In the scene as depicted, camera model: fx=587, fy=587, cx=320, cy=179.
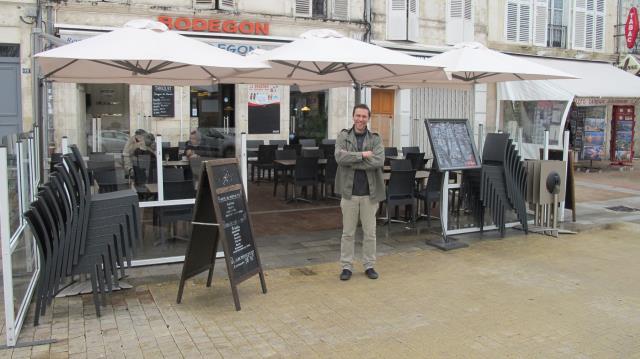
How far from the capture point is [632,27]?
1931 cm

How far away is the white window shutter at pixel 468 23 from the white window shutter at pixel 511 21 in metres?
1.45

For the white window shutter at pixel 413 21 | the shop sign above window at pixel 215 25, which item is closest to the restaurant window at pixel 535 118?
the white window shutter at pixel 413 21

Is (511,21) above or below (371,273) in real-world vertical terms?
above

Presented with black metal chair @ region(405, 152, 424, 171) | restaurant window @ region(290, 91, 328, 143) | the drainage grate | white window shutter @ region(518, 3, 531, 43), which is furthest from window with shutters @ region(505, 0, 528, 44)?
black metal chair @ region(405, 152, 424, 171)

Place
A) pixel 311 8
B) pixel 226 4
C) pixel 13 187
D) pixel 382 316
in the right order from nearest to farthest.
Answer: pixel 13 187, pixel 382 316, pixel 226 4, pixel 311 8

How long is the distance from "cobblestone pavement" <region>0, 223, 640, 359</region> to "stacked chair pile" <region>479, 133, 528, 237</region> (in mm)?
1295

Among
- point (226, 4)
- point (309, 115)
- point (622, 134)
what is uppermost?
point (226, 4)

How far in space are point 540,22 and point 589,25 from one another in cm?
238

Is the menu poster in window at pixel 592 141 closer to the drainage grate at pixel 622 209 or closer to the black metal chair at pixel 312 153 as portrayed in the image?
the drainage grate at pixel 622 209

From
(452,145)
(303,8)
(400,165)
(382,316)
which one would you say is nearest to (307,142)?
(303,8)

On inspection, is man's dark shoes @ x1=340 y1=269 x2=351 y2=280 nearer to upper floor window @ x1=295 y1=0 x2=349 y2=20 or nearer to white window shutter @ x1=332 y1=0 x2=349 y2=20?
upper floor window @ x1=295 y1=0 x2=349 y2=20

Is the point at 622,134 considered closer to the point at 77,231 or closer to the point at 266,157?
the point at 266,157

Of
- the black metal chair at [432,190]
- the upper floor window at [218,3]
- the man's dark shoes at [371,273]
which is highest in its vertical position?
the upper floor window at [218,3]

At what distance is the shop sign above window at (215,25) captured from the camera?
13781mm
